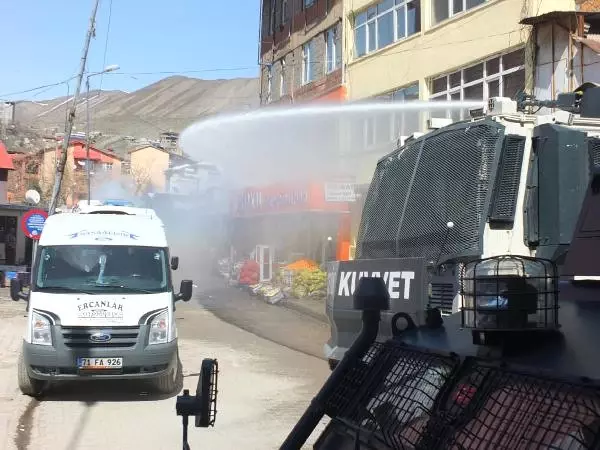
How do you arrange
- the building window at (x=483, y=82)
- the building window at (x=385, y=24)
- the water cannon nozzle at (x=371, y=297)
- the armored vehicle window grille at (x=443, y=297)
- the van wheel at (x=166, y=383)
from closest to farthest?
the water cannon nozzle at (x=371, y=297)
the armored vehicle window grille at (x=443, y=297)
the van wheel at (x=166, y=383)
the building window at (x=483, y=82)
the building window at (x=385, y=24)

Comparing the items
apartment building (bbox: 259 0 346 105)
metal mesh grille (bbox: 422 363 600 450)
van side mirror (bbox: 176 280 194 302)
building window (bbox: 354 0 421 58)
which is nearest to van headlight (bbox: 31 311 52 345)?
van side mirror (bbox: 176 280 194 302)

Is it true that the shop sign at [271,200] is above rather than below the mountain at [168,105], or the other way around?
below

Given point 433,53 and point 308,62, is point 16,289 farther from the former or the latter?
point 308,62

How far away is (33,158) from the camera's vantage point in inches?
2427

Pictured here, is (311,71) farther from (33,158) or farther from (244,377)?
(33,158)

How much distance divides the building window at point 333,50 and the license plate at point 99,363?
61.9ft

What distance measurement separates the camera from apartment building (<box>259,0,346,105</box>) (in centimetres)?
2655

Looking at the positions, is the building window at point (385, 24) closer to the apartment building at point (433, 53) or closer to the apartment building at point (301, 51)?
the apartment building at point (433, 53)

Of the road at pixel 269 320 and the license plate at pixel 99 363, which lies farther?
the road at pixel 269 320

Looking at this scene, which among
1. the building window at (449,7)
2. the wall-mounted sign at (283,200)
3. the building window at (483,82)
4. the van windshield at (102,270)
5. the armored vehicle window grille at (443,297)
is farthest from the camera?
the wall-mounted sign at (283,200)

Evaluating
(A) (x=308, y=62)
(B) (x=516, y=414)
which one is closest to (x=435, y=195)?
(B) (x=516, y=414)

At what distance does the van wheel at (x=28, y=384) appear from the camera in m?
8.94

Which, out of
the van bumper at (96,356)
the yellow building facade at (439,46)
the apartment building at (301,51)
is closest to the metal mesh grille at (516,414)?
the van bumper at (96,356)

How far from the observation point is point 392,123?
73.0 ft
